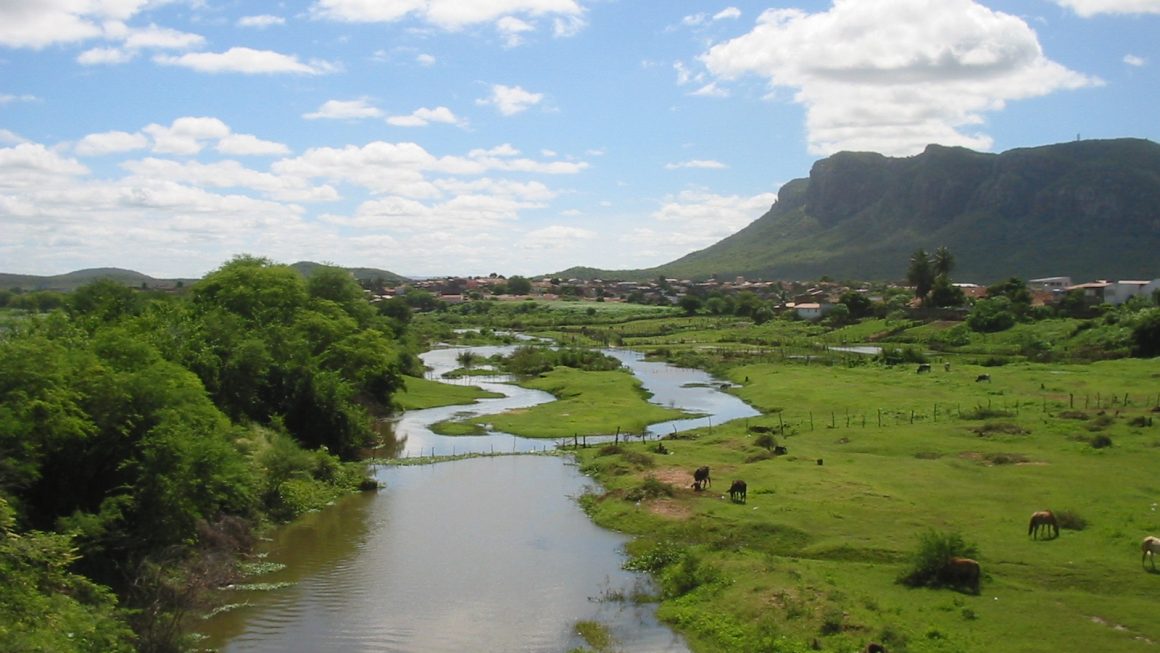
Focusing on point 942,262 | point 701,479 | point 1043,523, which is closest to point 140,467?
point 701,479

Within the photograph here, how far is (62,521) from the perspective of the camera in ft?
90.5

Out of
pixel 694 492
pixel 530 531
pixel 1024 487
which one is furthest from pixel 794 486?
pixel 530 531

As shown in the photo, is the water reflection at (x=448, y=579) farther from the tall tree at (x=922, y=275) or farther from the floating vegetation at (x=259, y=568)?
the tall tree at (x=922, y=275)

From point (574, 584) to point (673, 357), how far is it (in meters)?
88.6

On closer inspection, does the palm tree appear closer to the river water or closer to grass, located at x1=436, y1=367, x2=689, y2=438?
grass, located at x1=436, y1=367, x2=689, y2=438

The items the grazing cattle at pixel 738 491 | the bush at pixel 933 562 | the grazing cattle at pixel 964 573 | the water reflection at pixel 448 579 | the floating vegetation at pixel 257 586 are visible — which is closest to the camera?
the water reflection at pixel 448 579

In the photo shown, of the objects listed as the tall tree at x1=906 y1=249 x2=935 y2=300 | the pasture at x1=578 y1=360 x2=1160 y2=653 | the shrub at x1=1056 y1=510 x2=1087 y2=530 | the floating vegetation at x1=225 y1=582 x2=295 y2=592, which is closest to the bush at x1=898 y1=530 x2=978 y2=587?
the pasture at x1=578 y1=360 x2=1160 y2=653

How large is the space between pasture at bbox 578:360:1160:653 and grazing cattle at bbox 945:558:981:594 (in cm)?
56

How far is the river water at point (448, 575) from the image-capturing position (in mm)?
26047

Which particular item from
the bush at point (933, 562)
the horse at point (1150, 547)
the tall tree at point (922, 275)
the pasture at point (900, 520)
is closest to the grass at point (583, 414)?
the pasture at point (900, 520)

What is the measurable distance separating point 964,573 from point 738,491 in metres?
12.8

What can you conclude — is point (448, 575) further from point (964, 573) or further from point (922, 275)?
point (922, 275)

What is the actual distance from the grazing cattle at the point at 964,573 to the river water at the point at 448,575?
8.81 m

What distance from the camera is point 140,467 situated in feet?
98.1
